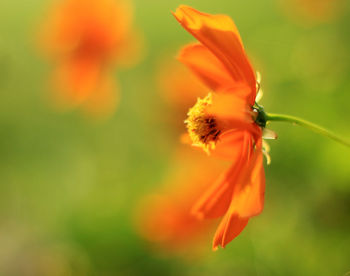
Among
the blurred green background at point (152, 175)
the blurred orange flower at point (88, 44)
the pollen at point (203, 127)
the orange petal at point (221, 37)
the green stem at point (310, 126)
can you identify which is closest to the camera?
the green stem at point (310, 126)

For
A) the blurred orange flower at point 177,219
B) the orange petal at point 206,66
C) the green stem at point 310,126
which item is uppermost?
the orange petal at point 206,66

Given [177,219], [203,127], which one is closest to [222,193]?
[203,127]

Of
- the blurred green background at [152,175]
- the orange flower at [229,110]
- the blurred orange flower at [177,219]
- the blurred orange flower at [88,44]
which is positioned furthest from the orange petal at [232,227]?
the blurred orange flower at [88,44]

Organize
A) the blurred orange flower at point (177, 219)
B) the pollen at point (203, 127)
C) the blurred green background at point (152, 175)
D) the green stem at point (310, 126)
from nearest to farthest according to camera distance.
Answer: the green stem at point (310, 126), the pollen at point (203, 127), the blurred green background at point (152, 175), the blurred orange flower at point (177, 219)

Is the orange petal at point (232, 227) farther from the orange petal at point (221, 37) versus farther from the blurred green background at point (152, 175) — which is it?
the blurred green background at point (152, 175)

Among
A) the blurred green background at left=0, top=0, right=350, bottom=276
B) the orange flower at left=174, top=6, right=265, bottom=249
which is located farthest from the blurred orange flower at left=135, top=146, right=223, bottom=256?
the orange flower at left=174, top=6, right=265, bottom=249

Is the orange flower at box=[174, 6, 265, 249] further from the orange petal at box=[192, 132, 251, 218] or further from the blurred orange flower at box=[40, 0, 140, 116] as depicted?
the blurred orange flower at box=[40, 0, 140, 116]

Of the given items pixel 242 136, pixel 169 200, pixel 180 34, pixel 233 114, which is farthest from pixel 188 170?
pixel 180 34
